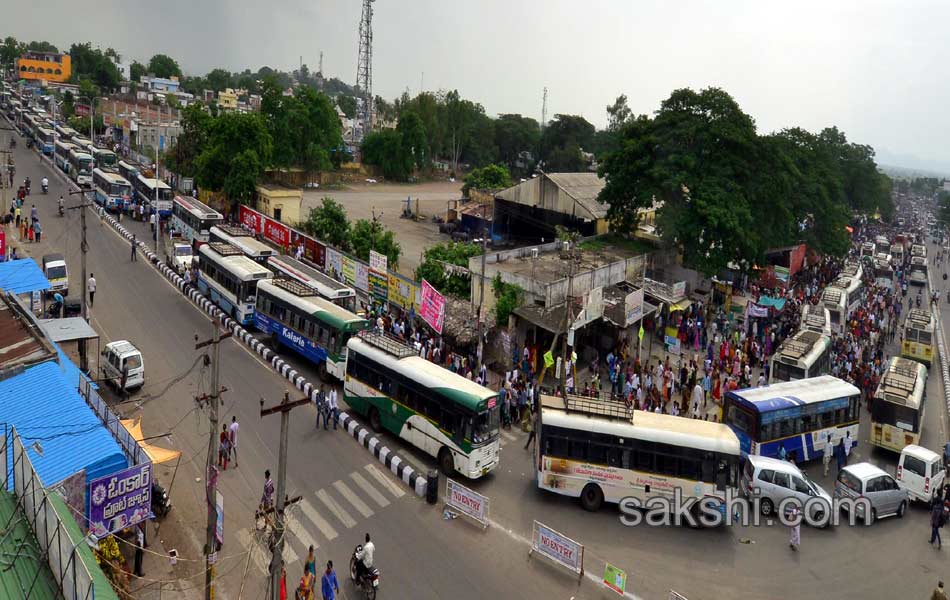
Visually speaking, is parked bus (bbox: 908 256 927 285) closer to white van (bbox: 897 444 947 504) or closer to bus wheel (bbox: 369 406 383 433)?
white van (bbox: 897 444 947 504)

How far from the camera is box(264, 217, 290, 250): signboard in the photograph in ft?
130

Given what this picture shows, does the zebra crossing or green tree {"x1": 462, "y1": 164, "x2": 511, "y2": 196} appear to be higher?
green tree {"x1": 462, "y1": 164, "x2": 511, "y2": 196}

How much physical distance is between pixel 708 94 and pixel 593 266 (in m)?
11.8

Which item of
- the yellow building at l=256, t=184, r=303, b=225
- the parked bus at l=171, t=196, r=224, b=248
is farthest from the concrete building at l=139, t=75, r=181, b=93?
the parked bus at l=171, t=196, r=224, b=248

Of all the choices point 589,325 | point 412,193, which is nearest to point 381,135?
point 412,193

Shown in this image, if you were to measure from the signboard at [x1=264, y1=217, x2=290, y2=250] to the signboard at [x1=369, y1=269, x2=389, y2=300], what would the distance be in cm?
1099

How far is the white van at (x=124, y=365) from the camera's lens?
65.1ft

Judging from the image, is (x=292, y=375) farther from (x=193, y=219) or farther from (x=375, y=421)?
(x=193, y=219)

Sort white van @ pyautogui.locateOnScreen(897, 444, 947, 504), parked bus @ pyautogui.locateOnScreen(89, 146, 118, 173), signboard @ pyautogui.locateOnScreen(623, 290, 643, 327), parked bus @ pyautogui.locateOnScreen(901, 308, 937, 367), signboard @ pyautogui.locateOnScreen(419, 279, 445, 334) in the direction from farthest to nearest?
1. parked bus @ pyautogui.locateOnScreen(89, 146, 118, 173)
2. parked bus @ pyautogui.locateOnScreen(901, 308, 937, 367)
3. signboard @ pyautogui.locateOnScreen(623, 290, 643, 327)
4. signboard @ pyautogui.locateOnScreen(419, 279, 445, 334)
5. white van @ pyautogui.locateOnScreen(897, 444, 947, 504)

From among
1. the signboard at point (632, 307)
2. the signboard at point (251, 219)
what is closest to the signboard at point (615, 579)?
the signboard at point (632, 307)

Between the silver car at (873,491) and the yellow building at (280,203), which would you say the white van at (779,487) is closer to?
the silver car at (873,491)

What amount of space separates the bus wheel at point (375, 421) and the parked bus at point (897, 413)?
51.7 feet

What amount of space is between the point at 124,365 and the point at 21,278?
7.41 metres

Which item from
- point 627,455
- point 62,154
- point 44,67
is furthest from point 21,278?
point 44,67
